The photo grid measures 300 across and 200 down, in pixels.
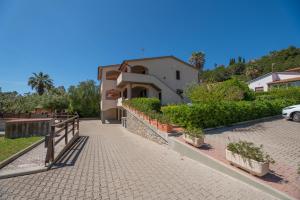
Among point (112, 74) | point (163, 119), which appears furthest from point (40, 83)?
point (163, 119)

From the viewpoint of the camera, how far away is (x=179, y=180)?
4.96m

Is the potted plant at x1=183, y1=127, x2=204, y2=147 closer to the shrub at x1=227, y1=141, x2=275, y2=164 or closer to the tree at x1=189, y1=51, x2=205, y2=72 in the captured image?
the shrub at x1=227, y1=141, x2=275, y2=164

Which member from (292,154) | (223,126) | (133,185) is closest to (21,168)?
(133,185)

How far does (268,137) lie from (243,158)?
461cm

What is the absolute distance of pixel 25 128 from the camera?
11633mm

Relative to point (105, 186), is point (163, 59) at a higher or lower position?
higher

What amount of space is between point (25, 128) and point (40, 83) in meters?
40.3

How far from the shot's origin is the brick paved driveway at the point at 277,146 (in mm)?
4770

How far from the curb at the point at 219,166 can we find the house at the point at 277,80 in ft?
87.9

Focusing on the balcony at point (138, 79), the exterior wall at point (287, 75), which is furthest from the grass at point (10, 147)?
the exterior wall at point (287, 75)

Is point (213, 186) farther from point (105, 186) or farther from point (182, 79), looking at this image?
point (182, 79)

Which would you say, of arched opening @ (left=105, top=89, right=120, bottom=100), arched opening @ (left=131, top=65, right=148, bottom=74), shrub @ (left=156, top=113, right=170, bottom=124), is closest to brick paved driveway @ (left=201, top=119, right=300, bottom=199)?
shrub @ (left=156, top=113, right=170, bottom=124)

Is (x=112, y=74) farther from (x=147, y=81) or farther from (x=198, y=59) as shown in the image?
(x=198, y=59)

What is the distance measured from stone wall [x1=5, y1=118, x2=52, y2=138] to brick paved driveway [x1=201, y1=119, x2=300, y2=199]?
1105 centimetres
